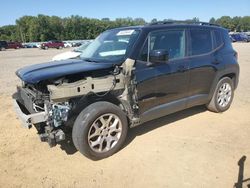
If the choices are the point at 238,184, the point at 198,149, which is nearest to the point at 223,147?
the point at 198,149

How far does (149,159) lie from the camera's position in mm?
4121

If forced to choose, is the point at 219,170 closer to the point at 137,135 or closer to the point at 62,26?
the point at 137,135

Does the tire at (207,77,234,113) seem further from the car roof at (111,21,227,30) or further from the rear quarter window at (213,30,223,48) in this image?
the car roof at (111,21,227,30)

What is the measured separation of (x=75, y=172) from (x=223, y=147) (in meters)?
2.40

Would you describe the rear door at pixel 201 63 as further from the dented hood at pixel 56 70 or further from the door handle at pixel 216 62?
the dented hood at pixel 56 70

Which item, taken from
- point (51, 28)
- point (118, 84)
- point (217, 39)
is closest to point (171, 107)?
point (118, 84)

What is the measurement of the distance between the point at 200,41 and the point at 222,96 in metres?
1.48

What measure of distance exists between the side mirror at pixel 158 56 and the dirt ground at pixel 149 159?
1400 millimetres

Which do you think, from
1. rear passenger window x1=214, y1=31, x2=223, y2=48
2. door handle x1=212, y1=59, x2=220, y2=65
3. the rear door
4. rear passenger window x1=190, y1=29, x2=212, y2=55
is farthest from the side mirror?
rear passenger window x1=214, y1=31, x2=223, y2=48

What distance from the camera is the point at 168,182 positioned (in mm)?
3545

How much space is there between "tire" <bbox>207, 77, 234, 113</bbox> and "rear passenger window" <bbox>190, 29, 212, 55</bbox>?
905mm

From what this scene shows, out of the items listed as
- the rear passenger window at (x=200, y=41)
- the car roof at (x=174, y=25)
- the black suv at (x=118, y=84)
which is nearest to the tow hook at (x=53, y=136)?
the black suv at (x=118, y=84)

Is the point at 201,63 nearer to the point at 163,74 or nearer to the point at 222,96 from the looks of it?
the point at 163,74

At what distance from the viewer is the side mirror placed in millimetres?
4238
